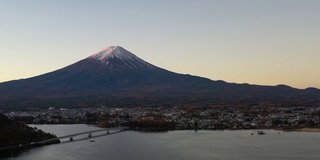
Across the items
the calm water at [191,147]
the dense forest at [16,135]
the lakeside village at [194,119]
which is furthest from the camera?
the lakeside village at [194,119]

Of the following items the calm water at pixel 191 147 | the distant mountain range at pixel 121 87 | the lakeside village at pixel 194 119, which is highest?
the distant mountain range at pixel 121 87

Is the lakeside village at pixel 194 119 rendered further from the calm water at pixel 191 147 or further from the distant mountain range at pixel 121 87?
the distant mountain range at pixel 121 87

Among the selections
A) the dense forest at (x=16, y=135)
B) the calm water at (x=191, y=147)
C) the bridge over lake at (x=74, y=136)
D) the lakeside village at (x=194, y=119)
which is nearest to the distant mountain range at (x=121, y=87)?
the lakeside village at (x=194, y=119)

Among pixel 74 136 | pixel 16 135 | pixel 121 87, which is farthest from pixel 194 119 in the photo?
pixel 121 87

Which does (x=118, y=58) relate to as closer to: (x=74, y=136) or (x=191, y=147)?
(x=74, y=136)

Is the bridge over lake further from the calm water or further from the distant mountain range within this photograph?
the distant mountain range

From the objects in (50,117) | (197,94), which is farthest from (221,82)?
(50,117)
